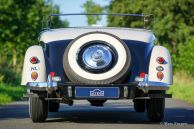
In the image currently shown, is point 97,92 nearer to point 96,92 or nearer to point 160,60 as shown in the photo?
point 96,92

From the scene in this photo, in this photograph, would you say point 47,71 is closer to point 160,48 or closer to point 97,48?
point 97,48

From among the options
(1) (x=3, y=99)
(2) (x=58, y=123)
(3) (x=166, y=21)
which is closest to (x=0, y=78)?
(1) (x=3, y=99)

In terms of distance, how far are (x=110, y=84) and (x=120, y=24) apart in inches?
1630

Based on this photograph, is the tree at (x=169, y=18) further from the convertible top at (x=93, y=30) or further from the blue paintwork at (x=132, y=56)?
the blue paintwork at (x=132, y=56)

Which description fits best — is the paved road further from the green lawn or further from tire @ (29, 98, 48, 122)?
the green lawn

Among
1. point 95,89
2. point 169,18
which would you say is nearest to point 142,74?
point 95,89

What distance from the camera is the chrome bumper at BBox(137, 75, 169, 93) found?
12.0 meters

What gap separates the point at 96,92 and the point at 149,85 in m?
0.84

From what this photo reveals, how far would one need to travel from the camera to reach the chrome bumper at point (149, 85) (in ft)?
39.4

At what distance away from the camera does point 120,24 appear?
175 ft

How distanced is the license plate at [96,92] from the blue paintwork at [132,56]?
46 cm

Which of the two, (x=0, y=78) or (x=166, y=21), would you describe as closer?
(x=0, y=78)

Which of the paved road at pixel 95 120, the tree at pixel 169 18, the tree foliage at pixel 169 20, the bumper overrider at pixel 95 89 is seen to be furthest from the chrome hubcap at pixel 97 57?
the tree at pixel 169 18

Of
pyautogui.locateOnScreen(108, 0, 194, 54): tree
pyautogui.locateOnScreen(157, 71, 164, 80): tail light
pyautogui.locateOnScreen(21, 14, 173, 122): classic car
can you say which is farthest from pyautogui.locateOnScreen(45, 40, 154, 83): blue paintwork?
pyautogui.locateOnScreen(108, 0, 194, 54): tree
